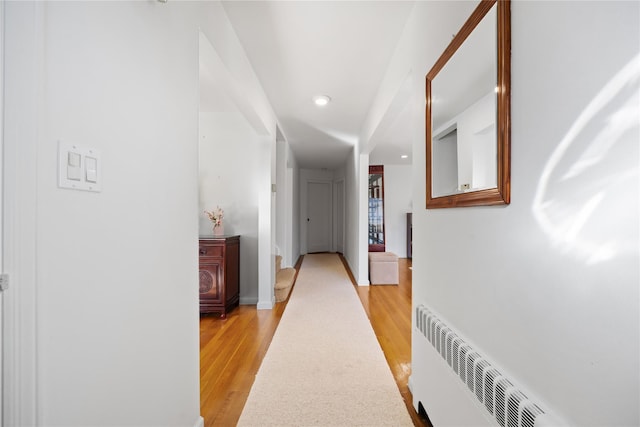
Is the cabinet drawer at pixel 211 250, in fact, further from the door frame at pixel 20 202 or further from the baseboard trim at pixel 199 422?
the door frame at pixel 20 202

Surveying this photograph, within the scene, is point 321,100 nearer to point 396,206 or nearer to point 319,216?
point 396,206

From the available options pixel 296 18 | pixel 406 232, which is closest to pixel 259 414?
pixel 296 18

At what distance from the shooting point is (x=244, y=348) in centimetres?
236

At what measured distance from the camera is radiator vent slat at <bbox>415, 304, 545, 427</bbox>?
76 cm

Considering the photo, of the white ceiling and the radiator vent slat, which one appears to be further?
the white ceiling

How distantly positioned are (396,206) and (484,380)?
6.65 meters

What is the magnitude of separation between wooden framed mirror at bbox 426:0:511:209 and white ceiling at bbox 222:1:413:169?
73 cm

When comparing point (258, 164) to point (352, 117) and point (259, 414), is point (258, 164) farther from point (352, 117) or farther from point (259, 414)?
point (259, 414)

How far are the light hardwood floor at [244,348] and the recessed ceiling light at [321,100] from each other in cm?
240

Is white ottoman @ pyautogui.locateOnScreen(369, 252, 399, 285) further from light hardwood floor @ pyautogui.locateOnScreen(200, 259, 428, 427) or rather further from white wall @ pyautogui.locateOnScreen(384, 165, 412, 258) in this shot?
white wall @ pyautogui.locateOnScreen(384, 165, 412, 258)

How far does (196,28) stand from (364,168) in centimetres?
340

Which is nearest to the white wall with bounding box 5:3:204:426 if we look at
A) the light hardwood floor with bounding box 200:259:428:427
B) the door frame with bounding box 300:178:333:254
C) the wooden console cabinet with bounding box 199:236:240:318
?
the light hardwood floor with bounding box 200:259:428:427

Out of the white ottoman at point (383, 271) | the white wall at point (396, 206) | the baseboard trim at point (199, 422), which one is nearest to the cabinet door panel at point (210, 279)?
the baseboard trim at point (199, 422)

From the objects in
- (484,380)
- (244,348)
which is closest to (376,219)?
(244,348)
